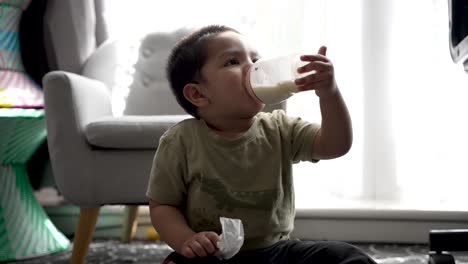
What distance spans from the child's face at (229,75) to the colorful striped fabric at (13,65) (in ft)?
3.36

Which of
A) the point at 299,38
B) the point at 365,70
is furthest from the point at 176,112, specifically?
the point at 365,70

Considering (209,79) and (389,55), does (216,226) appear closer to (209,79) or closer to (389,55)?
(209,79)

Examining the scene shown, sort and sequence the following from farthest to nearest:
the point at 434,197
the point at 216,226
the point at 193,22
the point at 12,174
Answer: the point at 193,22, the point at 434,197, the point at 12,174, the point at 216,226

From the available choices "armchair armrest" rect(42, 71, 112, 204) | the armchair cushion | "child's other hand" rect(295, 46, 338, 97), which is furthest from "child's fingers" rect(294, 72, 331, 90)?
"armchair armrest" rect(42, 71, 112, 204)

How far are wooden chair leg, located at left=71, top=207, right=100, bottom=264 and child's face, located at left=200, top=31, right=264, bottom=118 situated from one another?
70cm

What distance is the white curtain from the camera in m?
1.97

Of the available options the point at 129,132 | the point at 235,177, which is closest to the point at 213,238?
the point at 235,177

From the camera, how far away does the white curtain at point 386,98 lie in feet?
6.46

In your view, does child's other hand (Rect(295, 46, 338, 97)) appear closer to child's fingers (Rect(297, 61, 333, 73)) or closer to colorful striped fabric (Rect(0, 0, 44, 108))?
child's fingers (Rect(297, 61, 333, 73))

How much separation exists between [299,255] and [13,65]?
1.48 metres

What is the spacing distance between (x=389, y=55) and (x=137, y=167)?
1.02 metres

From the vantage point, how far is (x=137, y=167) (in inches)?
59.5

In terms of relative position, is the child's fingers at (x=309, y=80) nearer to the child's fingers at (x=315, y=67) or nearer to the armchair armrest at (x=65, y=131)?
the child's fingers at (x=315, y=67)

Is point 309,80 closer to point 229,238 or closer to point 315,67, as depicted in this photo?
point 315,67
